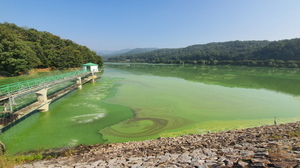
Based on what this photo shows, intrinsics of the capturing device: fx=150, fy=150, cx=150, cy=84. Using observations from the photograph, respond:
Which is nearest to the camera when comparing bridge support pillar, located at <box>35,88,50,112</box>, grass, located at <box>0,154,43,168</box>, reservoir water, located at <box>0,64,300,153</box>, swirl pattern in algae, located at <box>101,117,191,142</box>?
grass, located at <box>0,154,43,168</box>

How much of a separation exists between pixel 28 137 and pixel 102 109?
17.5 feet

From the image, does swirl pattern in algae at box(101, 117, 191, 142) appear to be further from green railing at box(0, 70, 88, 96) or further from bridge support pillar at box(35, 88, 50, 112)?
green railing at box(0, 70, 88, 96)

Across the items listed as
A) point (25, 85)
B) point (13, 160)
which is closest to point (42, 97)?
point (25, 85)

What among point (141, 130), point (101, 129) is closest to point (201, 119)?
point (141, 130)

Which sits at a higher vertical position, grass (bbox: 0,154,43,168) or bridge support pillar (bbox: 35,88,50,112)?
bridge support pillar (bbox: 35,88,50,112)

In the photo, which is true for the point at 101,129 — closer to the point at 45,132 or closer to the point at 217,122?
the point at 45,132

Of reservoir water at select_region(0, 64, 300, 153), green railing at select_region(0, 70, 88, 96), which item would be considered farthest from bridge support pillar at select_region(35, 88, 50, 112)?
green railing at select_region(0, 70, 88, 96)

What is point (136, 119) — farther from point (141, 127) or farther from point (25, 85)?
point (25, 85)

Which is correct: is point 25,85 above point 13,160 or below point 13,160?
above

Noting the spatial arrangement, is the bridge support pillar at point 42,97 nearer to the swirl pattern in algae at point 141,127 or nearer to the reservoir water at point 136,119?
the reservoir water at point 136,119

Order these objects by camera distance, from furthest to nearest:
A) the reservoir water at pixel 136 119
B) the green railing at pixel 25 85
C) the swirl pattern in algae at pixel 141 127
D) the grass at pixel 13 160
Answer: the green railing at pixel 25 85
the swirl pattern in algae at pixel 141 127
the reservoir water at pixel 136 119
the grass at pixel 13 160

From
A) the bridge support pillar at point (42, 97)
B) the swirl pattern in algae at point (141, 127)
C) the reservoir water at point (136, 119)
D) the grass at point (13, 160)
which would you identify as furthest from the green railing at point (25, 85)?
the swirl pattern in algae at point (141, 127)

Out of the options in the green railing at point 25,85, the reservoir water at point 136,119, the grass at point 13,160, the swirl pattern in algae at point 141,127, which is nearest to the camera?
the grass at point 13,160

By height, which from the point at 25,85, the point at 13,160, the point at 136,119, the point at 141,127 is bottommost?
the point at 141,127
